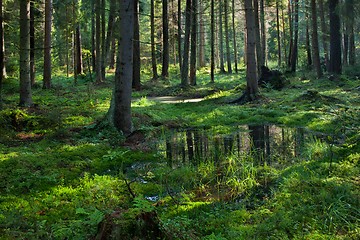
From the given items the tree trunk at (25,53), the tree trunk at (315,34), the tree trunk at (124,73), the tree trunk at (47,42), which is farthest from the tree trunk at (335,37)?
the tree trunk at (25,53)

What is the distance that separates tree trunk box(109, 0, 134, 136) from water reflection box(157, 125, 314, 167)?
1.30 meters

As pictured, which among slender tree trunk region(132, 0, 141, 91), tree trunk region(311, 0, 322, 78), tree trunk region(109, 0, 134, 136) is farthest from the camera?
slender tree trunk region(132, 0, 141, 91)

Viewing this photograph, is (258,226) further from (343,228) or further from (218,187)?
(218,187)

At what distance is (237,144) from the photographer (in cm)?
984

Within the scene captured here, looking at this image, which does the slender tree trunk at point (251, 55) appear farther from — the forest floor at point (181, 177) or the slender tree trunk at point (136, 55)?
the slender tree trunk at point (136, 55)

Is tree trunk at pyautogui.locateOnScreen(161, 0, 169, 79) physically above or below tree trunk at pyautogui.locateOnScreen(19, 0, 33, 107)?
above

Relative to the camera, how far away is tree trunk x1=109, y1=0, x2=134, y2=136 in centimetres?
1055

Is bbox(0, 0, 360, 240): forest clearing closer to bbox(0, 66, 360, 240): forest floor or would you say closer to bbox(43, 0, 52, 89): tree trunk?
bbox(0, 66, 360, 240): forest floor

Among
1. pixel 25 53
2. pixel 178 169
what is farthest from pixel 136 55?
pixel 178 169

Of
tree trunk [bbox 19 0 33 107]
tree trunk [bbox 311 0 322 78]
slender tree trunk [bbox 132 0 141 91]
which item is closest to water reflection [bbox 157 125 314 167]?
Result: tree trunk [bbox 19 0 33 107]

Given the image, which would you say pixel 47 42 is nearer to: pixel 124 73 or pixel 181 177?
pixel 124 73

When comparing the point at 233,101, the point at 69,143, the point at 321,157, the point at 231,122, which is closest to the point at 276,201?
the point at 321,157

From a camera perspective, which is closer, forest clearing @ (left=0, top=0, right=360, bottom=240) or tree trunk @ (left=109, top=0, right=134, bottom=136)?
forest clearing @ (left=0, top=0, right=360, bottom=240)

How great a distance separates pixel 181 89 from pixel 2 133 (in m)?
14.6
